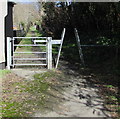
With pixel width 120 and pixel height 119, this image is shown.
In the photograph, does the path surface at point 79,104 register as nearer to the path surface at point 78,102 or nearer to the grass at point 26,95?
the path surface at point 78,102

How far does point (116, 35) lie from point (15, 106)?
7.72 meters

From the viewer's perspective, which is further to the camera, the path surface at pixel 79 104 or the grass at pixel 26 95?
the grass at pixel 26 95

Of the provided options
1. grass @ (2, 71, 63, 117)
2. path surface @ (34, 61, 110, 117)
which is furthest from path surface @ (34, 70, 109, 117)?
grass @ (2, 71, 63, 117)

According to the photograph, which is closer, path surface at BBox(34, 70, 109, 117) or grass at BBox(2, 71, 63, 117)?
path surface at BBox(34, 70, 109, 117)

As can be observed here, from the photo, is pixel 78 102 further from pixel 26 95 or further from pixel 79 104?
pixel 26 95

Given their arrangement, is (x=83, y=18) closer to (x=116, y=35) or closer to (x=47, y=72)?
(x=116, y=35)

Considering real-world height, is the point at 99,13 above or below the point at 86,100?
above

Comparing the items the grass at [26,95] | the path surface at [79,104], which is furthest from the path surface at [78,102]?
the grass at [26,95]

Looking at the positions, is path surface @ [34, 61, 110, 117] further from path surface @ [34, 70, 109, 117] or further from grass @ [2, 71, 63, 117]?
grass @ [2, 71, 63, 117]

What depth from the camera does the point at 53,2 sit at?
17438mm

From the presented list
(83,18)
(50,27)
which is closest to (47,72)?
(83,18)

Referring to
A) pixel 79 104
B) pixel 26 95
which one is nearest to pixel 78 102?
pixel 79 104

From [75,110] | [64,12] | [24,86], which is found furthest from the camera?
[64,12]

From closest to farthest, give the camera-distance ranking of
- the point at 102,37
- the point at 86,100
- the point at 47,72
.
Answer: the point at 86,100
the point at 47,72
the point at 102,37
